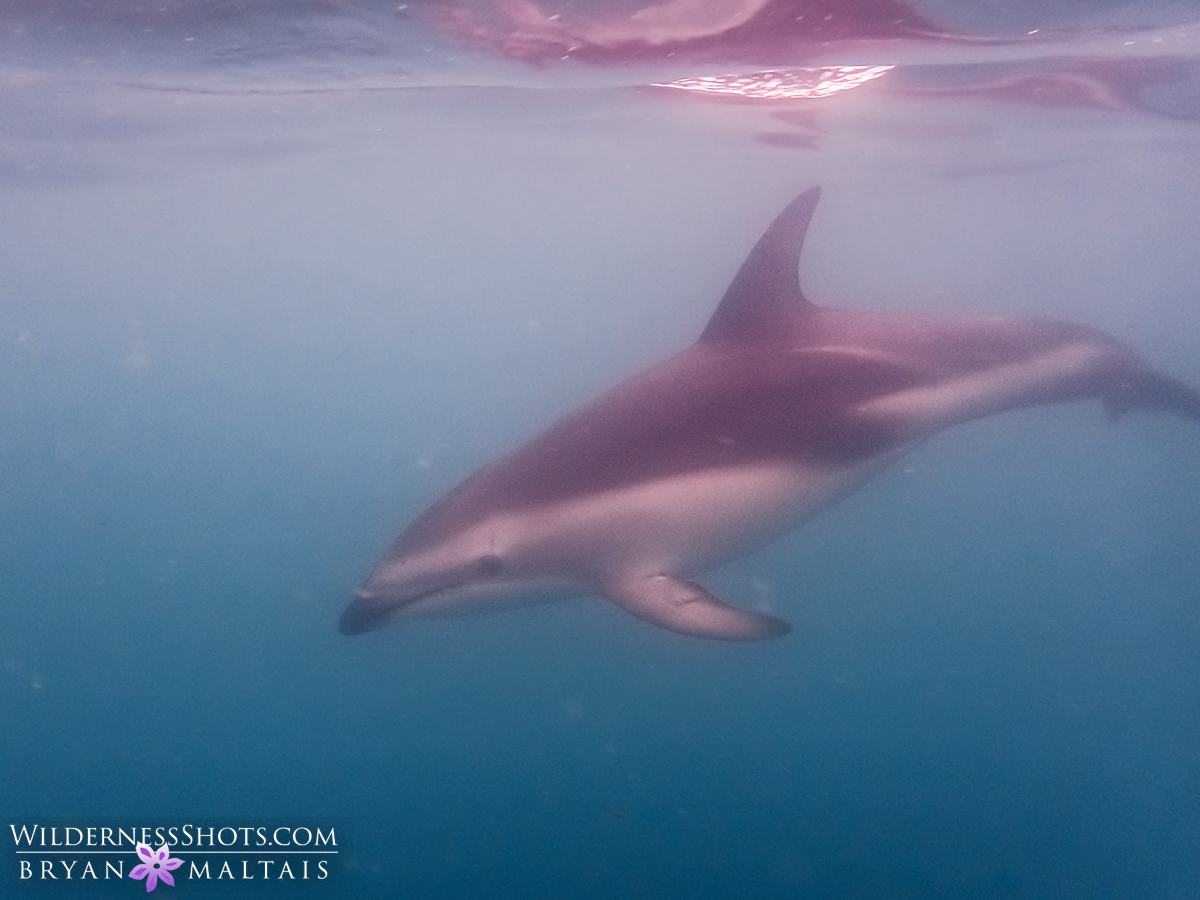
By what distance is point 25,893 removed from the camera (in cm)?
1054

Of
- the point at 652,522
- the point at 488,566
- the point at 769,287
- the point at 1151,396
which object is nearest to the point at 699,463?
the point at 652,522

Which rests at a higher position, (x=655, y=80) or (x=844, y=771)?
(x=655, y=80)

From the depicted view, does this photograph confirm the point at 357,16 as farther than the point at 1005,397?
Yes

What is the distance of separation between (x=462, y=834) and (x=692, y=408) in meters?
8.63

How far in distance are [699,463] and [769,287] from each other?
159 centimetres

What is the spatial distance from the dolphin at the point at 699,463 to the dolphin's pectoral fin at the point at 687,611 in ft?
0.04

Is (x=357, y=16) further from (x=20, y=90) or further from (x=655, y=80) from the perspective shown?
(x=20, y=90)

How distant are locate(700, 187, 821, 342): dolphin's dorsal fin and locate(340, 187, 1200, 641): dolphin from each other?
1 centimetres

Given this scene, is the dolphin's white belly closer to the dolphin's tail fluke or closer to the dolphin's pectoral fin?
the dolphin's pectoral fin

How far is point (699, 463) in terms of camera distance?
6.60 meters

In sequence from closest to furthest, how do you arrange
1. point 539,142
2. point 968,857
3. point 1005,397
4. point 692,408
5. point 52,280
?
point 692,408 < point 1005,397 < point 968,857 < point 539,142 < point 52,280

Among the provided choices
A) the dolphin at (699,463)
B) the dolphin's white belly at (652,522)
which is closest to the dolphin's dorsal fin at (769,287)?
the dolphin at (699,463)

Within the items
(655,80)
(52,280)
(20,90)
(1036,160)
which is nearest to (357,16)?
(655,80)

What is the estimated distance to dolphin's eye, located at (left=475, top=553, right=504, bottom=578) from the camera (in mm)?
6445
